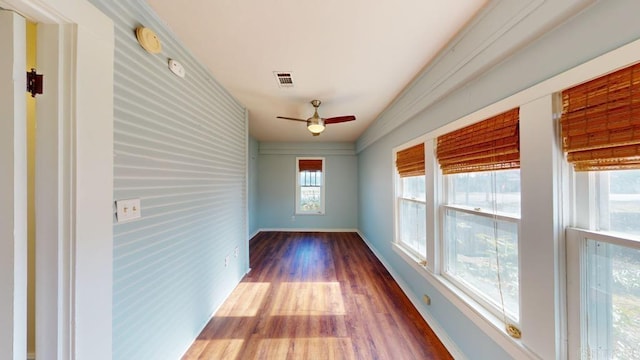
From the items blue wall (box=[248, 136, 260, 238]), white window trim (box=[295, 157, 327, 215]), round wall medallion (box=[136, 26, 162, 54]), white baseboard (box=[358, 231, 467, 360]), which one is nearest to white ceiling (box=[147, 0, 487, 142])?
round wall medallion (box=[136, 26, 162, 54])

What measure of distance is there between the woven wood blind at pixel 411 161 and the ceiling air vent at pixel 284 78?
1592mm

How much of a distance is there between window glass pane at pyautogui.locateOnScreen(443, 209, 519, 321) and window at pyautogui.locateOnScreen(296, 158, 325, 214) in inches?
180

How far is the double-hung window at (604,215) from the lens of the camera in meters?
0.88

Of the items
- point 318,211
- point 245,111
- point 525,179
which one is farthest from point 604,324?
point 318,211

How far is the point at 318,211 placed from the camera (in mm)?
6527

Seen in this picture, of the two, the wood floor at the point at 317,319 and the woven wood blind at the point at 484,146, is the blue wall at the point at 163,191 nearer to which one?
the wood floor at the point at 317,319

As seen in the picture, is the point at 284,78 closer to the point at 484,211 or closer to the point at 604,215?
the point at 484,211

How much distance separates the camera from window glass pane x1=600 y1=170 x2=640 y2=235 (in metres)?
0.90

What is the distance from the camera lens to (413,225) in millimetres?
2939

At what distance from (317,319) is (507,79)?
2.52 meters

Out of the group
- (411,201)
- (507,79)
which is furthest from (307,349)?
Answer: (507,79)

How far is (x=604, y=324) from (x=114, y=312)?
2311mm

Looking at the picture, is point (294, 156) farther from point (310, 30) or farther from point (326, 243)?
point (310, 30)

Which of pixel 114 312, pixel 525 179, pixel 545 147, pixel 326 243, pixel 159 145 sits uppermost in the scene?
pixel 159 145
